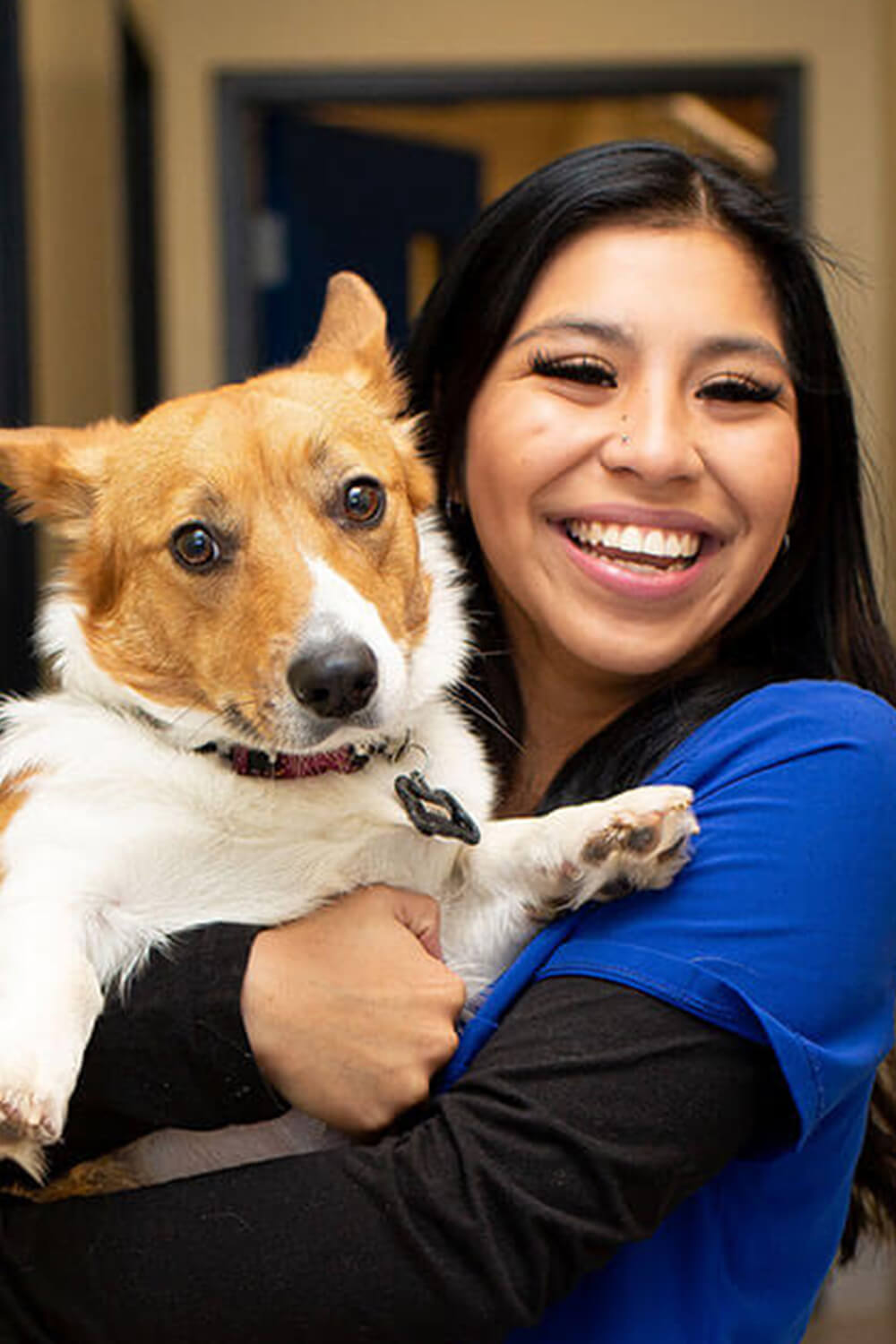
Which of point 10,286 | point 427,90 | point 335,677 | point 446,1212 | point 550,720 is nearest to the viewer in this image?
point 446,1212

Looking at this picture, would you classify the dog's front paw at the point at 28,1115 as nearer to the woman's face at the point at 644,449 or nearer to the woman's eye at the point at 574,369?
the woman's face at the point at 644,449

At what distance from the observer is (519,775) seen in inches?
67.0

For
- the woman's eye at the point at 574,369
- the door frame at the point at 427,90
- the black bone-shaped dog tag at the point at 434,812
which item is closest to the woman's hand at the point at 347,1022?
the black bone-shaped dog tag at the point at 434,812

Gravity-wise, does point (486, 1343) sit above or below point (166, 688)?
below

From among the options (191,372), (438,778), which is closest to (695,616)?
(438,778)

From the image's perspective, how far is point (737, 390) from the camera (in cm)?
148

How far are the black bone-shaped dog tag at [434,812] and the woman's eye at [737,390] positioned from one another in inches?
18.8

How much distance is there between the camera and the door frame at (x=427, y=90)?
489cm

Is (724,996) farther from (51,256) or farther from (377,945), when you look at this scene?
(51,256)

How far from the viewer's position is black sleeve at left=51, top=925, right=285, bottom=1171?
116cm

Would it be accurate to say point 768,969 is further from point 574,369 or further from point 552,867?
point 574,369

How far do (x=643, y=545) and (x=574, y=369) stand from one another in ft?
0.63

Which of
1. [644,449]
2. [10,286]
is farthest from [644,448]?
[10,286]

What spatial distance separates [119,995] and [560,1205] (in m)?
0.42
